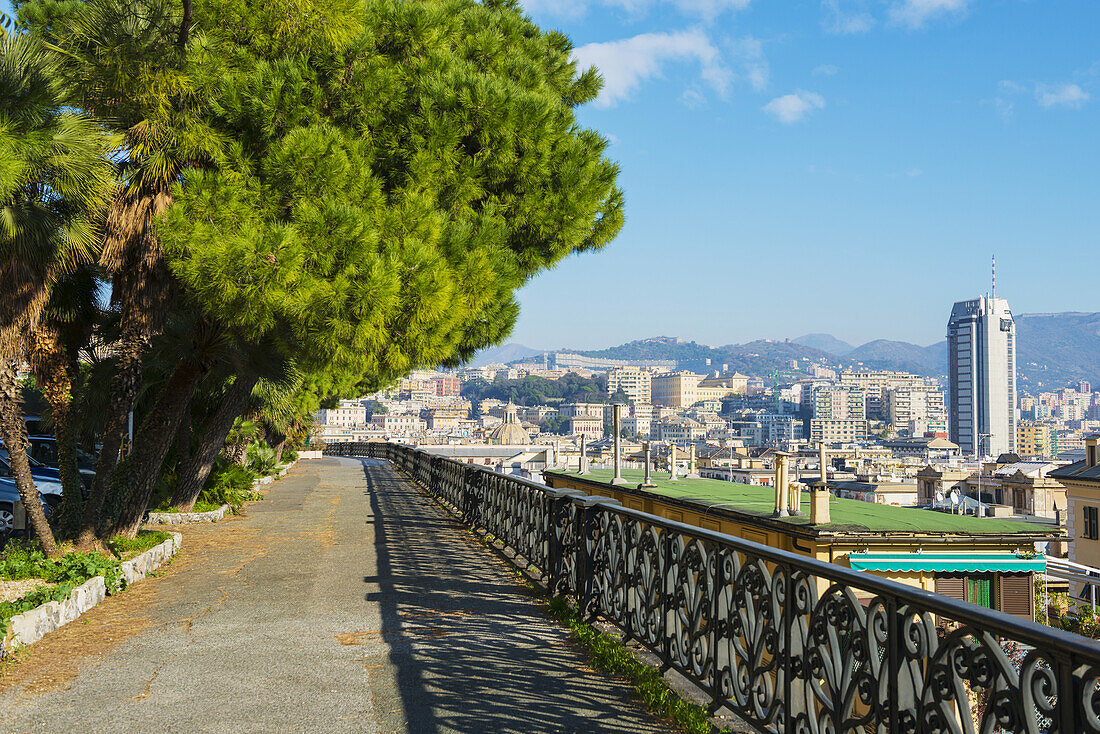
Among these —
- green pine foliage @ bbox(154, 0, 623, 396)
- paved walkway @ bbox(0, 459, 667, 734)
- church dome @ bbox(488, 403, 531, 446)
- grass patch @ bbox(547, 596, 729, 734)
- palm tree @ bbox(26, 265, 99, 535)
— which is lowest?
church dome @ bbox(488, 403, 531, 446)

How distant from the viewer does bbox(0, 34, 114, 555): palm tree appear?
666 cm

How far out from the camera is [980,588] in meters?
11.2

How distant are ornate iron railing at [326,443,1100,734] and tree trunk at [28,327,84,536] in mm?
5771

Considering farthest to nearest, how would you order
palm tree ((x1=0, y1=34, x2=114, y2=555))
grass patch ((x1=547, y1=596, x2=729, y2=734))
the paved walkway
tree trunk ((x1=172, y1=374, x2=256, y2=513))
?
1. tree trunk ((x1=172, y1=374, x2=256, y2=513))
2. palm tree ((x1=0, y1=34, x2=114, y2=555))
3. the paved walkway
4. grass patch ((x1=547, y1=596, x2=729, y2=734))

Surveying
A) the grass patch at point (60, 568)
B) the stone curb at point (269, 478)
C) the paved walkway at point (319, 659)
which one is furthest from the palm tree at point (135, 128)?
the stone curb at point (269, 478)

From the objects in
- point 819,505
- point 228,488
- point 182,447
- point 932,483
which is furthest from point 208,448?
point 932,483

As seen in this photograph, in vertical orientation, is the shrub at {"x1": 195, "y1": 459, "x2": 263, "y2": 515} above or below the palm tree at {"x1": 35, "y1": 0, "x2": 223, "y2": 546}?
below

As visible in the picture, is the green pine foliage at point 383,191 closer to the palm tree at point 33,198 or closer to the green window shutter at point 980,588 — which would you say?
the palm tree at point 33,198

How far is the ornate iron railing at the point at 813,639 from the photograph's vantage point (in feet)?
8.03

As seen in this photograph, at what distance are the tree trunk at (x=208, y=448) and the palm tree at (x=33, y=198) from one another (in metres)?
4.42

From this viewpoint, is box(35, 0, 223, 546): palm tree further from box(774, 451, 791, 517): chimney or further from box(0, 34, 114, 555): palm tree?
box(774, 451, 791, 517): chimney

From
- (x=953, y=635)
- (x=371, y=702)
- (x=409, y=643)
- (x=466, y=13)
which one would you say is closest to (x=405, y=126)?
(x=466, y=13)

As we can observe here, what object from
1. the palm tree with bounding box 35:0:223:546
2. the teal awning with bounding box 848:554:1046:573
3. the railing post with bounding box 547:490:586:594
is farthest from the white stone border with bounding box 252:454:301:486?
the teal awning with bounding box 848:554:1046:573

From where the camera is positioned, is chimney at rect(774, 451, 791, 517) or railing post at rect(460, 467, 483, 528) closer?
chimney at rect(774, 451, 791, 517)
